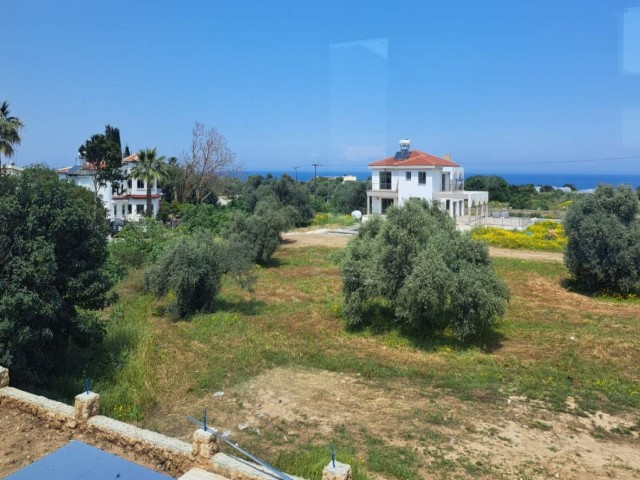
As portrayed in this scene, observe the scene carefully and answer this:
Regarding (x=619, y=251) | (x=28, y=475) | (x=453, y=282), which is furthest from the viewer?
(x=619, y=251)

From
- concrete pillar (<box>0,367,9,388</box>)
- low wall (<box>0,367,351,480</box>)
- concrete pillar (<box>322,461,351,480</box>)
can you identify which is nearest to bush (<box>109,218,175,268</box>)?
concrete pillar (<box>0,367,9,388</box>)

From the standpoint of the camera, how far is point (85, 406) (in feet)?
26.8

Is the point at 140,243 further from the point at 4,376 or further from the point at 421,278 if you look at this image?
the point at 4,376

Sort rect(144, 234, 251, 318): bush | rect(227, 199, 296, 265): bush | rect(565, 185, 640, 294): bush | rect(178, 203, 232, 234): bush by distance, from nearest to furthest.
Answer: rect(144, 234, 251, 318): bush → rect(565, 185, 640, 294): bush → rect(227, 199, 296, 265): bush → rect(178, 203, 232, 234): bush

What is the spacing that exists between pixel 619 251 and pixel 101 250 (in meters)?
19.9

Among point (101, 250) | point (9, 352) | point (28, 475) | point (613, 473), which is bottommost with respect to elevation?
point (613, 473)

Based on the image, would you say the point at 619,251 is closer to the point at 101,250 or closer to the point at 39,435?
the point at 101,250

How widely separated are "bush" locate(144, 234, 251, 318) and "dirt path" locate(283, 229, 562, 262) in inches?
352

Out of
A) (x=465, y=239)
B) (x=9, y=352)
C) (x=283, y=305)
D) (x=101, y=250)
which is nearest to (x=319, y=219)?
(x=283, y=305)

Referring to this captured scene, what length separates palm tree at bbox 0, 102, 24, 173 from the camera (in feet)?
96.0

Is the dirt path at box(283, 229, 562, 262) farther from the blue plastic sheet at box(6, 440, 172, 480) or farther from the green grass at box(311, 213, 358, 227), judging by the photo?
the blue plastic sheet at box(6, 440, 172, 480)

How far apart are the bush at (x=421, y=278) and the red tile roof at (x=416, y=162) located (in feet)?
93.5

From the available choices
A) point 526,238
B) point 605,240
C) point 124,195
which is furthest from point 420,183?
point 124,195

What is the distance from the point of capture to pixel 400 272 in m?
15.7
